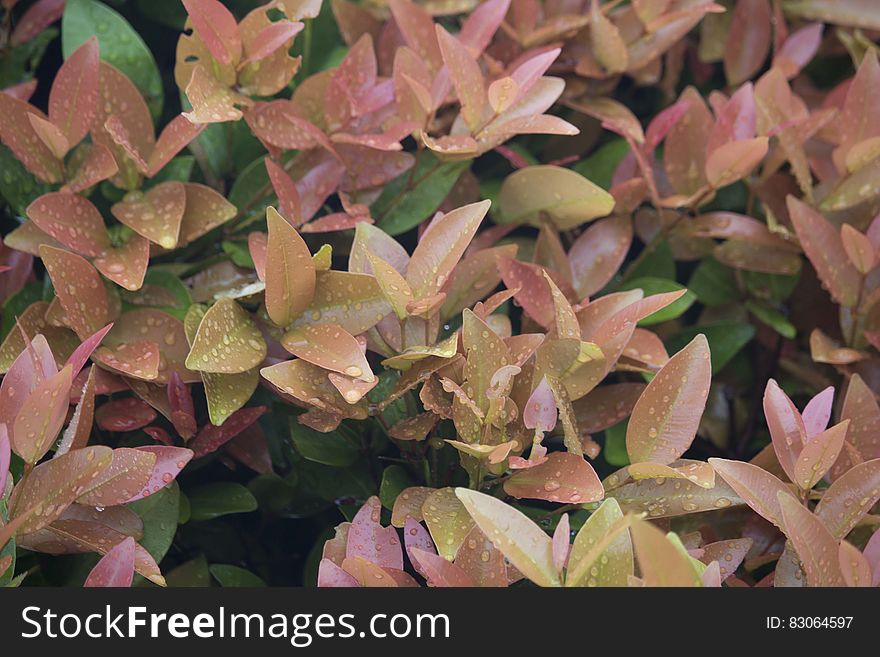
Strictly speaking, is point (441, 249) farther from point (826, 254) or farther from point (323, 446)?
point (826, 254)

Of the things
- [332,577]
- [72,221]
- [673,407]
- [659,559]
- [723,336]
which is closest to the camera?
[659,559]

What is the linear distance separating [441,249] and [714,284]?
549 mm

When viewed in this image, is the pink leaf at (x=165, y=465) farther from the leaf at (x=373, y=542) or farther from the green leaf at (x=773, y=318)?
the green leaf at (x=773, y=318)

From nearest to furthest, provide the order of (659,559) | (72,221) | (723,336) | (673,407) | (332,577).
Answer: (659,559)
(332,577)
(673,407)
(72,221)
(723,336)

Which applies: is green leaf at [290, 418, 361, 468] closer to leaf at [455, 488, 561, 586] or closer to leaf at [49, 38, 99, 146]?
leaf at [455, 488, 561, 586]

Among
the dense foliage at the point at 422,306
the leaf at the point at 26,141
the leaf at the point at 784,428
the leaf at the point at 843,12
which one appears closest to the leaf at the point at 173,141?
the dense foliage at the point at 422,306

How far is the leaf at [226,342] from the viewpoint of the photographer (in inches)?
34.2

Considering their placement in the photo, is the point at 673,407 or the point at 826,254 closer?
the point at 673,407

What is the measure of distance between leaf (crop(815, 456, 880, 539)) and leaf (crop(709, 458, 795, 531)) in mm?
56

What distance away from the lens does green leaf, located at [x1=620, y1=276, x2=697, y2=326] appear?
1.11 metres

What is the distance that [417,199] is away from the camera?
3.76 feet

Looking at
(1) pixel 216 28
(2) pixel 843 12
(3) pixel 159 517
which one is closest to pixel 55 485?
(3) pixel 159 517

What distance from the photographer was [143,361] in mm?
932

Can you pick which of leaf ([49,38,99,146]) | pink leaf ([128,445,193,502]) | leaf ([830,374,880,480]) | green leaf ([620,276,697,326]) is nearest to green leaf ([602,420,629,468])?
green leaf ([620,276,697,326])
